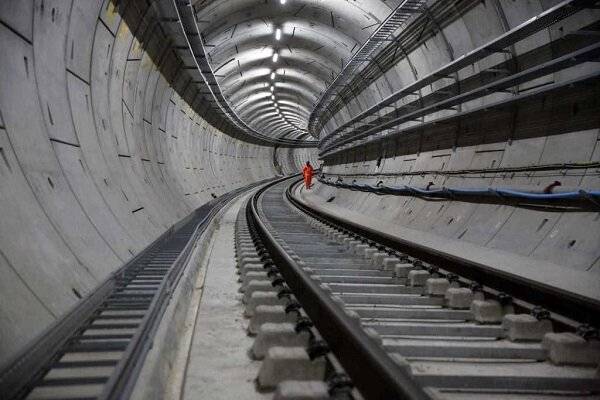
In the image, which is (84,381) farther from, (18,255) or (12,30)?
(12,30)

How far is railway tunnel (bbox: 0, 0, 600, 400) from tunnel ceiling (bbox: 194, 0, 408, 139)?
157 millimetres

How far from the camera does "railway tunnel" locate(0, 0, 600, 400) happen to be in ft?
9.86

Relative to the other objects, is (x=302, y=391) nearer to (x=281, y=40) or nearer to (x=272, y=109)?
(x=281, y=40)

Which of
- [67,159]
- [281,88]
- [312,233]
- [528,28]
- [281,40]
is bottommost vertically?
[312,233]

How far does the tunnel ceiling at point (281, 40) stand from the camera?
14133mm

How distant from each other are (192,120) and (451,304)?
15498mm

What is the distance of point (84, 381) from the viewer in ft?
9.20

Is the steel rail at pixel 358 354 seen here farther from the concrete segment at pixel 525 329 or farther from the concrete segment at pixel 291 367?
the concrete segment at pixel 525 329

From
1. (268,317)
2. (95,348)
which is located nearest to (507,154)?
(268,317)

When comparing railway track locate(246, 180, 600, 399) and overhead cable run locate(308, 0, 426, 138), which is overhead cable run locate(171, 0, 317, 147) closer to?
overhead cable run locate(308, 0, 426, 138)

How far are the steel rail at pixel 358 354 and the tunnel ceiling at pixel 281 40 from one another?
10148mm

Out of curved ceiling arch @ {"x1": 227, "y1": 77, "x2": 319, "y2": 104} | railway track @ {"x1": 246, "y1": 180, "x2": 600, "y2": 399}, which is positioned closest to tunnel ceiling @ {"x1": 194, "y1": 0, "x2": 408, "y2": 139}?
curved ceiling arch @ {"x1": 227, "y1": 77, "x2": 319, "y2": 104}

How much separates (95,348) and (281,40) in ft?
58.0

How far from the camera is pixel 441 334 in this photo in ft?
12.7
